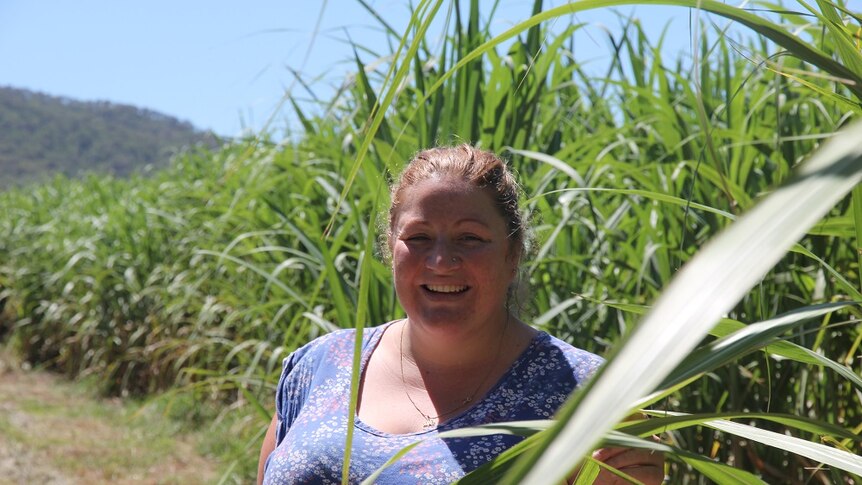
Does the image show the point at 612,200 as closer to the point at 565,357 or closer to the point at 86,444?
the point at 565,357

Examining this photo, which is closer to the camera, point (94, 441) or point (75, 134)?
point (94, 441)

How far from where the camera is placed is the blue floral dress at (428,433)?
1552 millimetres

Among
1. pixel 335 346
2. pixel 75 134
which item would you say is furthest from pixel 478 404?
pixel 75 134

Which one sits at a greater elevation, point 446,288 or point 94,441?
point 446,288

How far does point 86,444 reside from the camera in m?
4.82

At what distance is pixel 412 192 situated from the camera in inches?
67.1

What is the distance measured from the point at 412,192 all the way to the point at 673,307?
140cm

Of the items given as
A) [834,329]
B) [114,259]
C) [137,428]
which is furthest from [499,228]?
[114,259]

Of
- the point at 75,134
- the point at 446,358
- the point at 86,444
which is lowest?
the point at 86,444

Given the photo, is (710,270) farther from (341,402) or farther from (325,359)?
(325,359)

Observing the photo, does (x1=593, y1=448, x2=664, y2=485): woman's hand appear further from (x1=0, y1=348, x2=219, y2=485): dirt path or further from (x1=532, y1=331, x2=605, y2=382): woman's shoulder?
(x1=0, y1=348, x2=219, y2=485): dirt path

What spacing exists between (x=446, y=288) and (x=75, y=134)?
119 ft

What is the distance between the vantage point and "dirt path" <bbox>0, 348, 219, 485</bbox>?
427cm

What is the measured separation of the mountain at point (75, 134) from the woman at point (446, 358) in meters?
28.7
